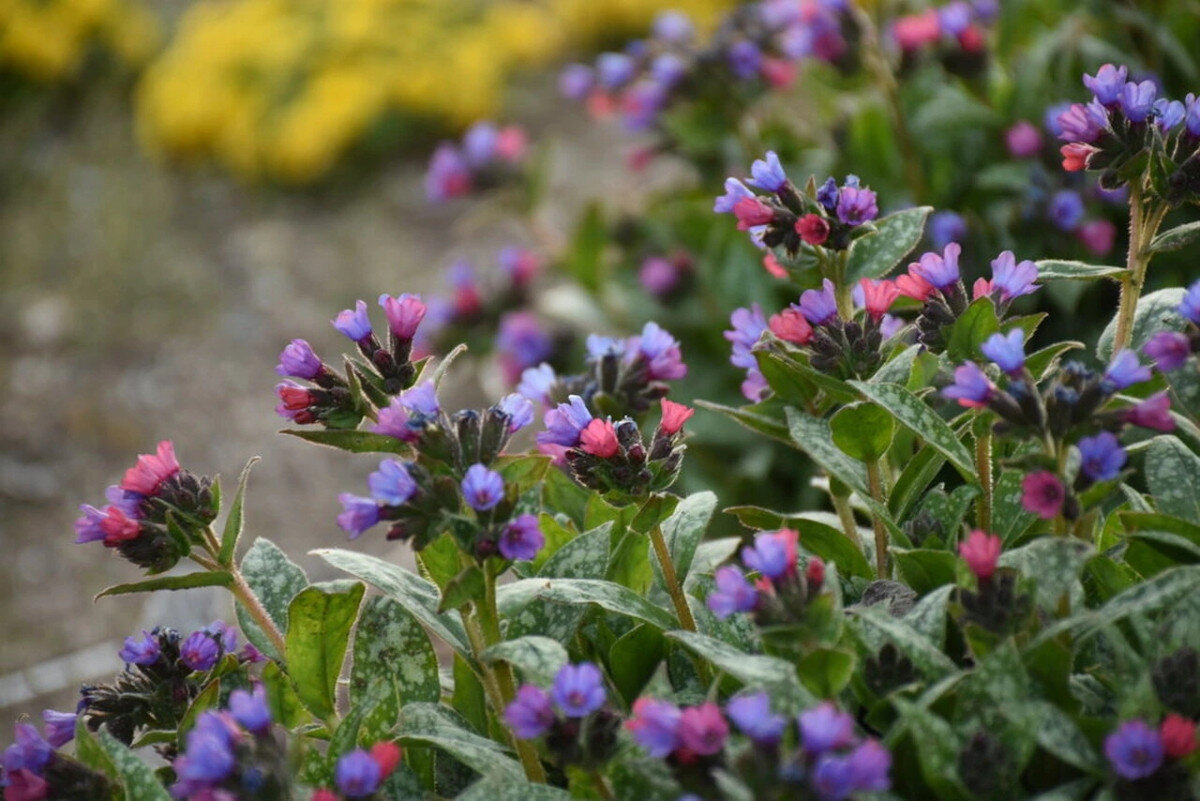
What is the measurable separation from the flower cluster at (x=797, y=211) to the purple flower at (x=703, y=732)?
54 centimetres

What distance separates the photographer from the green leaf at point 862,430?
1.32 metres

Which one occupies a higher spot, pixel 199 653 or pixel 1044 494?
pixel 199 653

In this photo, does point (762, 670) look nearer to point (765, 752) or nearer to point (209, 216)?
point (765, 752)

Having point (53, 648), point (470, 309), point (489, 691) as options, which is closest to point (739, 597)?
point (489, 691)

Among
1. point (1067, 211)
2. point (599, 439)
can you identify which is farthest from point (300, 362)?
point (1067, 211)

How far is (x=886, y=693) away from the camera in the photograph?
1.20 m

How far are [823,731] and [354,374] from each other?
60 cm

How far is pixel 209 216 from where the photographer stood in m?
5.08

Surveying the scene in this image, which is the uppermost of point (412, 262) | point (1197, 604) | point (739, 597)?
point (412, 262)

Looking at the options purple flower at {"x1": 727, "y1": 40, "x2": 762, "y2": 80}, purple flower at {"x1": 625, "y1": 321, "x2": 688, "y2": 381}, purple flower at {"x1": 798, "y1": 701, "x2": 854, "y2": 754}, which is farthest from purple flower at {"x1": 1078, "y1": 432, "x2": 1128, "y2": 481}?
purple flower at {"x1": 727, "y1": 40, "x2": 762, "y2": 80}

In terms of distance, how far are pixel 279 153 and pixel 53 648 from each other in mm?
2480

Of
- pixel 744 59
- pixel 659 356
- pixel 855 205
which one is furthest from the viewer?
pixel 744 59

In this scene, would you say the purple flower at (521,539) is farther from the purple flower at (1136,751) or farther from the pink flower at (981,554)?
the purple flower at (1136,751)

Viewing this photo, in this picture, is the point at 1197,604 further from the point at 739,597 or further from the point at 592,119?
the point at 592,119
